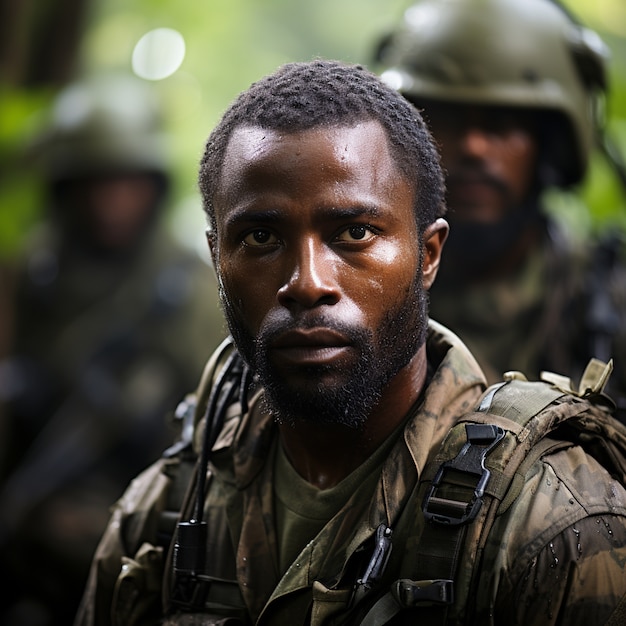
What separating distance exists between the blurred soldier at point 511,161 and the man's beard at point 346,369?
236 centimetres

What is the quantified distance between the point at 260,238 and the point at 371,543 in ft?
2.61

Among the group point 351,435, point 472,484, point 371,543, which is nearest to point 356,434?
point 351,435

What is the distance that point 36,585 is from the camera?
6.61 metres

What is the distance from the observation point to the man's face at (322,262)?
2436 mm

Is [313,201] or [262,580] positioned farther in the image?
[262,580]

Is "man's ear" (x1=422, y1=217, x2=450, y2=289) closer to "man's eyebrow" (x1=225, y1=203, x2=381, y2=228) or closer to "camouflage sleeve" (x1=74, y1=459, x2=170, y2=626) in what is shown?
"man's eyebrow" (x1=225, y1=203, x2=381, y2=228)

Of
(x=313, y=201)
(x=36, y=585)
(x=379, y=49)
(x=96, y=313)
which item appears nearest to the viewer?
(x=313, y=201)

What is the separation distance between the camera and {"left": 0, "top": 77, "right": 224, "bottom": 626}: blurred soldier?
679 cm

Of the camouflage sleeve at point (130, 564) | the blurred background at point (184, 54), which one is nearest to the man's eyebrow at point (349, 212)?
the camouflage sleeve at point (130, 564)

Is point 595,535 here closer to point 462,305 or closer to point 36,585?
point 462,305

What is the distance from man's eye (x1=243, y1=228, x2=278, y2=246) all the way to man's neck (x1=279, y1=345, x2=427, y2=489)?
1.59 feet

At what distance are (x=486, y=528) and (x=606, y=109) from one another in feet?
14.1

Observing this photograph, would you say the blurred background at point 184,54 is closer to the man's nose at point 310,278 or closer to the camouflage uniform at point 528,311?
the camouflage uniform at point 528,311

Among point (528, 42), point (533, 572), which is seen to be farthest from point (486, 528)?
point (528, 42)
